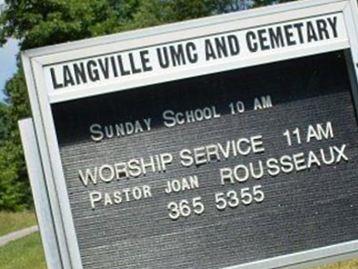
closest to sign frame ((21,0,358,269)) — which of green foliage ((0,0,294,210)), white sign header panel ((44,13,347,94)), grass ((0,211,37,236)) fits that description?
white sign header panel ((44,13,347,94))

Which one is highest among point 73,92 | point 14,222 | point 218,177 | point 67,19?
point 67,19

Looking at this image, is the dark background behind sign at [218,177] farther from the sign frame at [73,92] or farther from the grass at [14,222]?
the grass at [14,222]

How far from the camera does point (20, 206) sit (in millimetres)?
67438

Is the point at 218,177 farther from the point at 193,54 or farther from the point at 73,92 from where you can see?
the point at 73,92

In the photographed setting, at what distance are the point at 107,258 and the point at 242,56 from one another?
1.29 metres

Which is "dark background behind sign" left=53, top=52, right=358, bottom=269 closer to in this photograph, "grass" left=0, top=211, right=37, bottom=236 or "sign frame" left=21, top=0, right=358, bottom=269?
"sign frame" left=21, top=0, right=358, bottom=269

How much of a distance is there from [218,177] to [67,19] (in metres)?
38.8

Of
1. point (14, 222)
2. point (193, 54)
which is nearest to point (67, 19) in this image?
point (14, 222)

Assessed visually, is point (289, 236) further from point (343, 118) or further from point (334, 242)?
point (343, 118)

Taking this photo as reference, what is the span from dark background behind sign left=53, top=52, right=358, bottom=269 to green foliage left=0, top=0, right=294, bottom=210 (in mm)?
28765

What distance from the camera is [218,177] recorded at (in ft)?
18.6

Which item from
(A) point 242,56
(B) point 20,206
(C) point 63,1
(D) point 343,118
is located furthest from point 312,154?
(B) point 20,206

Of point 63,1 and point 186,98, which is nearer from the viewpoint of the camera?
point 186,98

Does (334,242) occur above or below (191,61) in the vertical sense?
below
